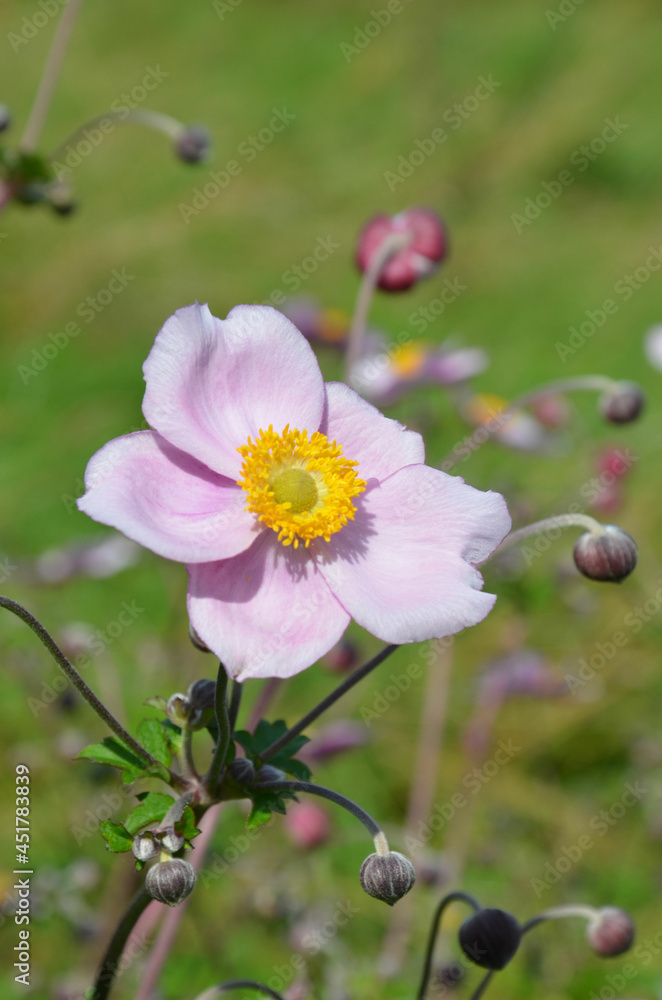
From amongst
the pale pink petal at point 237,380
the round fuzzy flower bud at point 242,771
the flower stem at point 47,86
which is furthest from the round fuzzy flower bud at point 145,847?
the flower stem at point 47,86

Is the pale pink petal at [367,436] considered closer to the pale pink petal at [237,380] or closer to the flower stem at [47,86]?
the pale pink petal at [237,380]

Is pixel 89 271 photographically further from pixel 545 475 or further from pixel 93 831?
pixel 93 831

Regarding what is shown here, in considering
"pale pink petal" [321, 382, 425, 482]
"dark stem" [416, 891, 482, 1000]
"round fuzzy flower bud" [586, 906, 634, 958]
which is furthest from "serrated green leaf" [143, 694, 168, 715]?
"round fuzzy flower bud" [586, 906, 634, 958]

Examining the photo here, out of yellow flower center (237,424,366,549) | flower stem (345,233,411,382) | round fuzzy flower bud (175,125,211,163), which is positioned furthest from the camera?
round fuzzy flower bud (175,125,211,163)

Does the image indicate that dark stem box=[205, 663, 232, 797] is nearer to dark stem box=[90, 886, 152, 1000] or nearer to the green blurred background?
dark stem box=[90, 886, 152, 1000]

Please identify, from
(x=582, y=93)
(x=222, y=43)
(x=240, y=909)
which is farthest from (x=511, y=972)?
(x=222, y=43)

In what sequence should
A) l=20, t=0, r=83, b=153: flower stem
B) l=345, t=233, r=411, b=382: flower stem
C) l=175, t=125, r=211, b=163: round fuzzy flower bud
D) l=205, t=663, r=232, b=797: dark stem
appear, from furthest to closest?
l=175, t=125, r=211, b=163: round fuzzy flower bud, l=20, t=0, r=83, b=153: flower stem, l=345, t=233, r=411, b=382: flower stem, l=205, t=663, r=232, b=797: dark stem

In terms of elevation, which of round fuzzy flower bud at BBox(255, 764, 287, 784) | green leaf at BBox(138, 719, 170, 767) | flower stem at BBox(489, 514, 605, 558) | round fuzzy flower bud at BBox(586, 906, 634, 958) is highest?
flower stem at BBox(489, 514, 605, 558)
